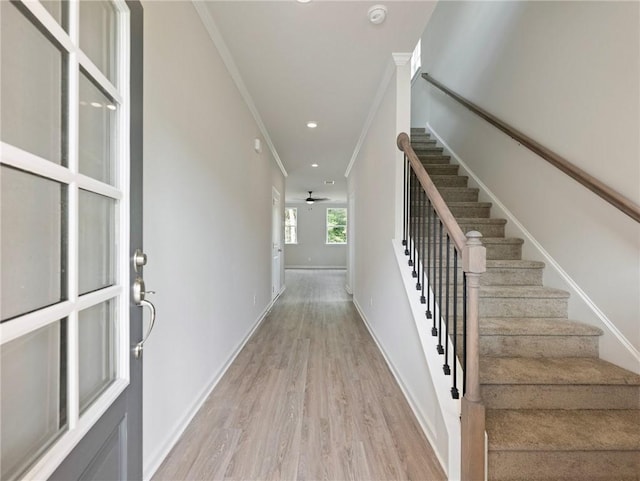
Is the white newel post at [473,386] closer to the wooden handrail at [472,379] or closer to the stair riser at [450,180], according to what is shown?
the wooden handrail at [472,379]

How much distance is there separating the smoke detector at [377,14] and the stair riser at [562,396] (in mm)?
2409

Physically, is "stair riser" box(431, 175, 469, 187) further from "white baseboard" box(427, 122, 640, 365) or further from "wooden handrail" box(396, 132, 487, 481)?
"wooden handrail" box(396, 132, 487, 481)

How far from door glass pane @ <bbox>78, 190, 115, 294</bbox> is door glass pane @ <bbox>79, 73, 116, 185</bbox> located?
0.24 feet

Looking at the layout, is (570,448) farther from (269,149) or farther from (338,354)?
(269,149)

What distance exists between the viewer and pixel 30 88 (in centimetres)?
60

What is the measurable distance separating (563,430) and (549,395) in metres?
0.18

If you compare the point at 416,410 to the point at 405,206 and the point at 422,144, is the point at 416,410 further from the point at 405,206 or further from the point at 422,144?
the point at 422,144

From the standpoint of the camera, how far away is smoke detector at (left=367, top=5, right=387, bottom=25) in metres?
1.91

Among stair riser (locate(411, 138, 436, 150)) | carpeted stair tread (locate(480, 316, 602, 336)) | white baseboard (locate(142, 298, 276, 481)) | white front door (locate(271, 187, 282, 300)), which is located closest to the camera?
white baseboard (locate(142, 298, 276, 481))

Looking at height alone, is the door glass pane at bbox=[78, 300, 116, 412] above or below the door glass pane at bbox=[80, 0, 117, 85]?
below

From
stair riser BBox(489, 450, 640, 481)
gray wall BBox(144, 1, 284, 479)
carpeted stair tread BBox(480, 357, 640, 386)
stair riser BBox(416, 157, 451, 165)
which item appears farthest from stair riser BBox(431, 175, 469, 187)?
stair riser BBox(489, 450, 640, 481)

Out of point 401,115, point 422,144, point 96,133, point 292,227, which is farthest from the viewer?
point 292,227

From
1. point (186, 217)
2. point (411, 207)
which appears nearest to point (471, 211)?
point (411, 207)

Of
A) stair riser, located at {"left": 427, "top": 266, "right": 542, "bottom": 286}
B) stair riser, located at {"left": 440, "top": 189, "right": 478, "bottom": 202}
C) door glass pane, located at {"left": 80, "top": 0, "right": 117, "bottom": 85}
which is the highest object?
door glass pane, located at {"left": 80, "top": 0, "right": 117, "bottom": 85}
